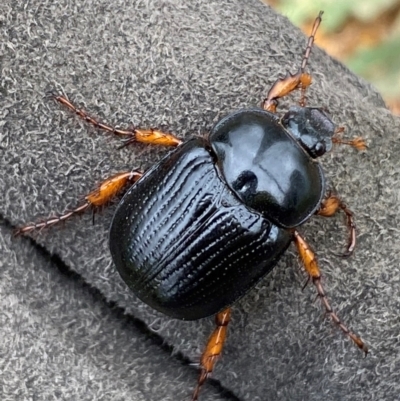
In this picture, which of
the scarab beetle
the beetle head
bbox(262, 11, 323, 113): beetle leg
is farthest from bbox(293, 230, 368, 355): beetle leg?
bbox(262, 11, 323, 113): beetle leg

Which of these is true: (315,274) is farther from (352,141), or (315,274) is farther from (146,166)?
(146,166)

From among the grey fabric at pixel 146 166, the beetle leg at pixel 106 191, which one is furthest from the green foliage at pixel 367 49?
the beetle leg at pixel 106 191

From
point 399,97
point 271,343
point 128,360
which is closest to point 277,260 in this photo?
point 271,343

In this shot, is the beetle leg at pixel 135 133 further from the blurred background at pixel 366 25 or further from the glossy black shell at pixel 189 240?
the blurred background at pixel 366 25

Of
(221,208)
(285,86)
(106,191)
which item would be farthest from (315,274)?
(106,191)

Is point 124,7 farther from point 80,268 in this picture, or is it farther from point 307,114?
point 80,268

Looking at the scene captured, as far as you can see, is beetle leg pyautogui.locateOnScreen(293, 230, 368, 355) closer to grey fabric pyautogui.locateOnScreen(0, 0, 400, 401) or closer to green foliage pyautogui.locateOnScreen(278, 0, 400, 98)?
grey fabric pyautogui.locateOnScreen(0, 0, 400, 401)
